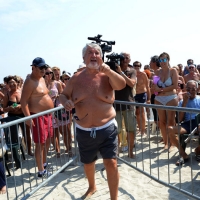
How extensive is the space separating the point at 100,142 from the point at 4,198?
1.80 meters

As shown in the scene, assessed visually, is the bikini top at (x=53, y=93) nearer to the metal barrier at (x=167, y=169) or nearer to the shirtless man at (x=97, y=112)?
the metal barrier at (x=167, y=169)

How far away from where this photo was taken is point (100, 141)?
3152mm

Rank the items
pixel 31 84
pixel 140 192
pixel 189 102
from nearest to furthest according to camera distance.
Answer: pixel 140 192
pixel 31 84
pixel 189 102

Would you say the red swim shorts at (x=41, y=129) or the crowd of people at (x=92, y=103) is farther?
the red swim shorts at (x=41, y=129)

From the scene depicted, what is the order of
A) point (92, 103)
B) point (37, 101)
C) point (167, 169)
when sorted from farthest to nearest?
point (167, 169)
point (37, 101)
point (92, 103)

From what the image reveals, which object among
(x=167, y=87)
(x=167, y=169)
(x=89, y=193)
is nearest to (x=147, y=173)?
(x=167, y=169)

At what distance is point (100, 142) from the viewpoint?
3.17 metres

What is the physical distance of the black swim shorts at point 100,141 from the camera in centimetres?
312

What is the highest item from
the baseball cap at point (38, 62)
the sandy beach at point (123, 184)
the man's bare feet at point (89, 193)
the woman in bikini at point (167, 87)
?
the baseball cap at point (38, 62)

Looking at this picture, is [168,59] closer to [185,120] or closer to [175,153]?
[185,120]

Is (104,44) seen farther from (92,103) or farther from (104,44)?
(92,103)

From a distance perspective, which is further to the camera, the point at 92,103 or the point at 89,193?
the point at 89,193

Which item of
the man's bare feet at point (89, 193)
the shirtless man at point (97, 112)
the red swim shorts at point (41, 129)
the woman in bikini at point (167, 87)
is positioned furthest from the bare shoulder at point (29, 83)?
the woman in bikini at point (167, 87)

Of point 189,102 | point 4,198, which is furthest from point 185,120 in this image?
point 4,198
